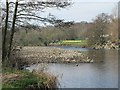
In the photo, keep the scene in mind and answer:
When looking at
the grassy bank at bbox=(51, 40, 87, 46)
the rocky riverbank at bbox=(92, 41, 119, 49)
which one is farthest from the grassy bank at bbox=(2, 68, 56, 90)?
the grassy bank at bbox=(51, 40, 87, 46)

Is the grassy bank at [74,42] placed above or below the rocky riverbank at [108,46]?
above

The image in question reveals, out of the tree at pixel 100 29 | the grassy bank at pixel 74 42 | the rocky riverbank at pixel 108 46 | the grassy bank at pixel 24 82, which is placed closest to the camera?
the grassy bank at pixel 24 82

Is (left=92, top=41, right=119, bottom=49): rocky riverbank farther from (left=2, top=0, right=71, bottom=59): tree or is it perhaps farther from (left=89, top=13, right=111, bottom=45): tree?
(left=2, top=0, right=71, bottom=59): tree

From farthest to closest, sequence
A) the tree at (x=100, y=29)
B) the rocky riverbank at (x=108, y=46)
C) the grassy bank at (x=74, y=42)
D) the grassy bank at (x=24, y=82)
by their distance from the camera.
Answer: the grassy bank at (x=74, y=42) → the rocky riverbank at (x=108, y=46) → the tree at (x=100, y=29) → the grassy bank at (x=24, y=82)

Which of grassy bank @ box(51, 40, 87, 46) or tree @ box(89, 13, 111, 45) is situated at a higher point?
tree @ box(89, 13, 111, 45)

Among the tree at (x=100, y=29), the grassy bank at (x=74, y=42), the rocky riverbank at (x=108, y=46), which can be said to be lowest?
the rocky riverbank at (x=108, y=46)

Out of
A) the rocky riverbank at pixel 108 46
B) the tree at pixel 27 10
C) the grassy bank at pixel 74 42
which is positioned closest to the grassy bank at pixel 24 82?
the tree at pixel 27 10

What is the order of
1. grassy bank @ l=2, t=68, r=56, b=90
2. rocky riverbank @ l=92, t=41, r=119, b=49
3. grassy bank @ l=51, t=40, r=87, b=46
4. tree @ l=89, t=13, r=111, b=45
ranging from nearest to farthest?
grassy bank @ l=2, t=68, r=56, b=90, tree @ l=89, t=13, r=111, b=45, rocky riverbank @ l=92, t=41, r=119, b=49, grassy bank @ l=51, t=40, r=87, b=46

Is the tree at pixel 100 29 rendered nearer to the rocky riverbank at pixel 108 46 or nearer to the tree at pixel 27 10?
the rocky riverbank at pixel 108 46

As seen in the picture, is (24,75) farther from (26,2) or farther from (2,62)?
(26,2)

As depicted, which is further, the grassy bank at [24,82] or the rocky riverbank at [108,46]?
the rocky riverbank at [108,46]

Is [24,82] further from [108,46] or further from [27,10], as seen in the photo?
[108,46]

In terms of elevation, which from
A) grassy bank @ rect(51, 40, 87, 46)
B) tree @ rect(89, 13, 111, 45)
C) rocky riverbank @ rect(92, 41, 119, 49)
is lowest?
rocky riverbank @ rect(92, 41, 119, 49)

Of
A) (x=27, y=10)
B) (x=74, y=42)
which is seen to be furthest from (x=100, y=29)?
(x=27, y=10)
